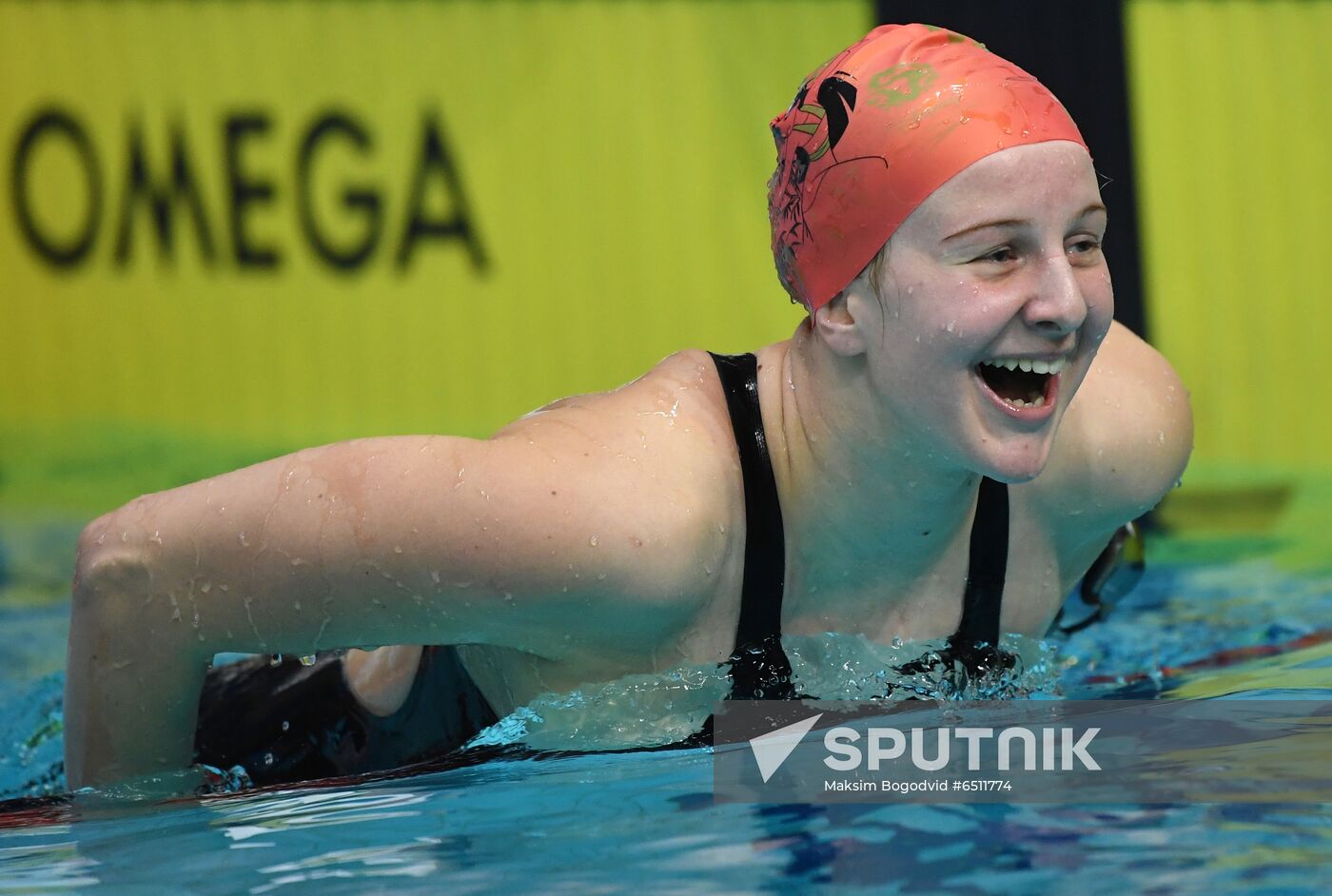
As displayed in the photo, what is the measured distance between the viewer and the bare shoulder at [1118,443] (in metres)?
2.01

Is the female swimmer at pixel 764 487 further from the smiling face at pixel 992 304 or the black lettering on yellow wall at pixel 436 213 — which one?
the black lettering on yellow wall at pixel 436 213

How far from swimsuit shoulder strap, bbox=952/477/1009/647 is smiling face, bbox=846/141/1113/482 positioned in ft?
0.75

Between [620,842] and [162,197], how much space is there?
3.41m

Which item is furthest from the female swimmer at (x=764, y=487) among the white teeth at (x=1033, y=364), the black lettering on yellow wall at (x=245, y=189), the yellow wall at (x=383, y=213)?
the black lettering on yellow wall at (x=245, y=189)

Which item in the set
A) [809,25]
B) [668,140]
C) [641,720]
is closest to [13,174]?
[668,140]

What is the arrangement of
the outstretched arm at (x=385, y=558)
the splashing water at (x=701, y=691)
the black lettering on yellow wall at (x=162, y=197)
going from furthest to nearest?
the black lettering on yellow wall at (x=162, y=197)
the splashing water at (x=701, y=691)
the outstretched arm at (x=385, y=558)

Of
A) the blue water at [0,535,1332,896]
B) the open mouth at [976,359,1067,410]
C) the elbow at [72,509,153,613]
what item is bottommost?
the blue water at [0,535,1332,896]

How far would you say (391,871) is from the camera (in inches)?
57.2

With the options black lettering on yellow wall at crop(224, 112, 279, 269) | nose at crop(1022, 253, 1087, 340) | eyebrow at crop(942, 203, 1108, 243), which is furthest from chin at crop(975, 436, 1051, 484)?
black lettering on yellow wall at crop(224, 112, 279, 269)

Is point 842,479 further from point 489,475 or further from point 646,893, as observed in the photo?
point 646,893

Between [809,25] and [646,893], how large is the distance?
364 cm

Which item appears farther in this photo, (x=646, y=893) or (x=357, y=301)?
(x=357, y=301)

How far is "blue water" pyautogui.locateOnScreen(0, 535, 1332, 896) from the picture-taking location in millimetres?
1377

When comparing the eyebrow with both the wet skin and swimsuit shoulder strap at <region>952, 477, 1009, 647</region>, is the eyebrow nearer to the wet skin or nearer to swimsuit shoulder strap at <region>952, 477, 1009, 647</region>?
the wet skin
